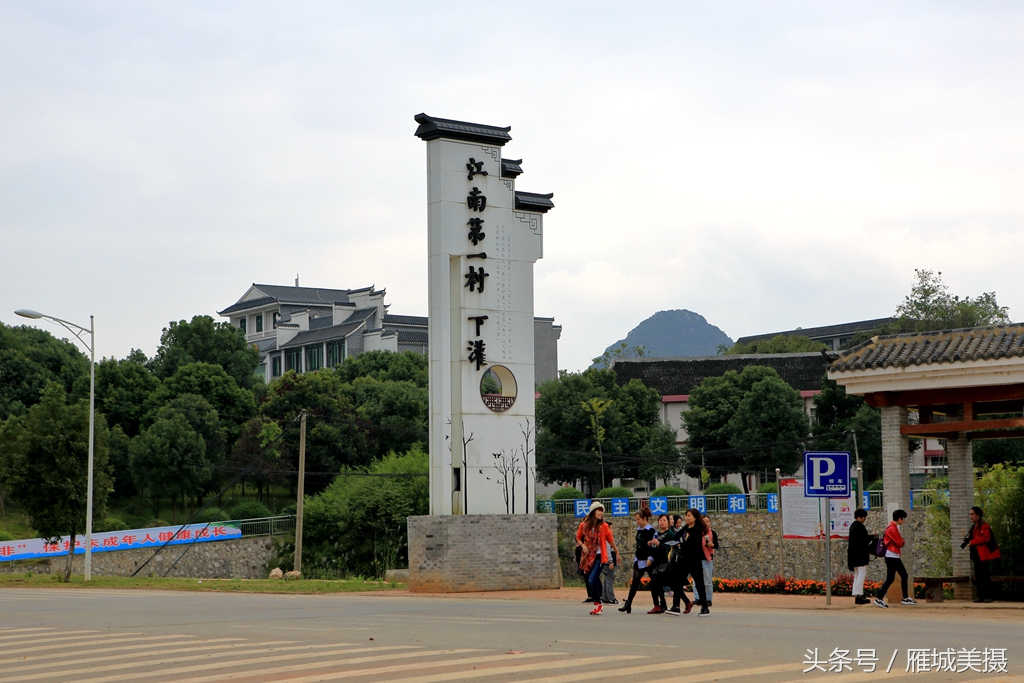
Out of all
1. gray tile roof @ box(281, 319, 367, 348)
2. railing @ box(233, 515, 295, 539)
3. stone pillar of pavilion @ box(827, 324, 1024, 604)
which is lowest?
railing @ box(233, 515, 295, 539)

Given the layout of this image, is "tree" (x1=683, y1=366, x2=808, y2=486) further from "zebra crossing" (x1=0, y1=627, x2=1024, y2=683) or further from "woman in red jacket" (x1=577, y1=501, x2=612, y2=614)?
"zebra crossing" (x1=0, y1=627, x2=1024, y2=683)

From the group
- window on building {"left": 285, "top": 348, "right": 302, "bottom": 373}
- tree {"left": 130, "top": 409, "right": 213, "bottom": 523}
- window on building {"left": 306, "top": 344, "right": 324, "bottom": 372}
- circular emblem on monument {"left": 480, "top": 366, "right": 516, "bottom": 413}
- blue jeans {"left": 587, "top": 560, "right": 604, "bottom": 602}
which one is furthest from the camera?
window on building {"left": 285, "top": 348, "right": 302, "bottom": 373}

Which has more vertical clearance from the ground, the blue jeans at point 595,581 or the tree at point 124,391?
the tree at point 124,391

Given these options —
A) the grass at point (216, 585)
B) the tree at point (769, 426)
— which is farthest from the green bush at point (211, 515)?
the tree at point (769, 426)

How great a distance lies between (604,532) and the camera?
18.6 meters

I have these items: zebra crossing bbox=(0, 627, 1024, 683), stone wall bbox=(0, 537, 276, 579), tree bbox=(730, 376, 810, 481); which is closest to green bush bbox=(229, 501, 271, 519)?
stone wall bbox=(0, 537, 276, 579)

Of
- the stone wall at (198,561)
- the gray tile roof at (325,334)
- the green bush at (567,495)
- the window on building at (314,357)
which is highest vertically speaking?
the gray tile roof at (325,334)

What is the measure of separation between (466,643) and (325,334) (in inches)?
3454

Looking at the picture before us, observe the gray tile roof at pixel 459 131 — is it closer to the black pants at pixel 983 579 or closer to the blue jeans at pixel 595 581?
the blue jeans at pixel 595 581

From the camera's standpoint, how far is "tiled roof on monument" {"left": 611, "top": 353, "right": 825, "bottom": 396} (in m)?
72.2

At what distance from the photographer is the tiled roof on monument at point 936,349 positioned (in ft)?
62.3

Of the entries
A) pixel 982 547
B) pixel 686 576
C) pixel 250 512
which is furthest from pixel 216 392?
pixel 982 547

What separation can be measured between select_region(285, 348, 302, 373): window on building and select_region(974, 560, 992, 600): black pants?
277 ft

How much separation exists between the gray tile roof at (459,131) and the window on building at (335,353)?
69268 millimetres
